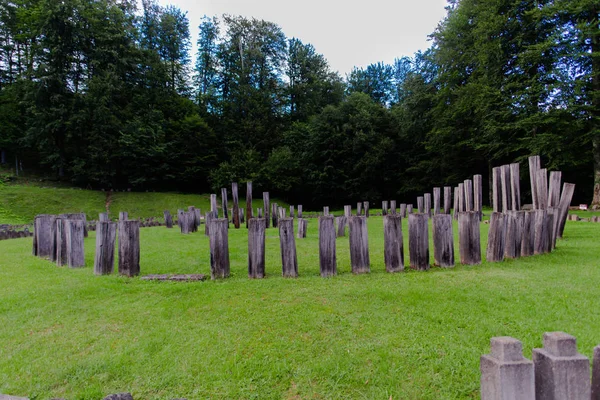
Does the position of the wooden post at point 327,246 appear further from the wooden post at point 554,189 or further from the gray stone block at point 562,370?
the wooden post at point 554,189

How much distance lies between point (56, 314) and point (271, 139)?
37.2 meters

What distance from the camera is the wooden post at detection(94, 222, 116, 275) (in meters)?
6.23

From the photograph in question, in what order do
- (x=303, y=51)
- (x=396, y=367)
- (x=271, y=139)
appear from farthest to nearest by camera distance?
1. (x=303, y=51)
2. (x=271, y=139)
3. (x=396, y=367)

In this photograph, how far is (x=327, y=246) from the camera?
227 inches

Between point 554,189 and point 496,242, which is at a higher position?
point 554,189

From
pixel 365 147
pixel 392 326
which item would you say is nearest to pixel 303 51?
pixel 365 147

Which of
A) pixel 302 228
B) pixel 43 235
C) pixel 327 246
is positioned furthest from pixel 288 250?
pixel 43 235

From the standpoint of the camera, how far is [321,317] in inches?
153

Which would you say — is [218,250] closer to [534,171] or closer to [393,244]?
[393,244]

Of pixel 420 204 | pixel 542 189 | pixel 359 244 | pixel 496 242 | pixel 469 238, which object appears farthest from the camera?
pixel 420 204

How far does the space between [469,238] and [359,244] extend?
211 centimetres

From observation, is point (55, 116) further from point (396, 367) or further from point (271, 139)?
point (396, 367)

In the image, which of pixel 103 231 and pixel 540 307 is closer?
pixel 540 307

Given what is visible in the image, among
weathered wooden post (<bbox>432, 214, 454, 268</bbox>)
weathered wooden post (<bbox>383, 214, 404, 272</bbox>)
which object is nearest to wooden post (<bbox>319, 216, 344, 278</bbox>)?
weathered wooden post (<bbox>383, 214, 404, 272</bbox>)
